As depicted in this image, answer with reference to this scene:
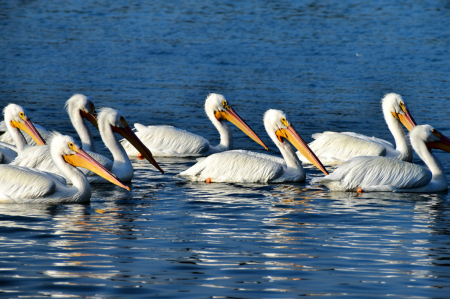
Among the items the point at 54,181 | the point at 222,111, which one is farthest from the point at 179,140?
the point at 54,181

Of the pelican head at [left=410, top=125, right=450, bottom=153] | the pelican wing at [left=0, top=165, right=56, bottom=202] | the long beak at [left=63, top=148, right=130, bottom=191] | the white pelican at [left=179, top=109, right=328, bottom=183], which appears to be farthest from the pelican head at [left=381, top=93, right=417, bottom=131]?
the pelican wing at [left=0, top=165, right=56, bottom=202]

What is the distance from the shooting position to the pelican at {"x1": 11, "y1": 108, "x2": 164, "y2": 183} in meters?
7.36

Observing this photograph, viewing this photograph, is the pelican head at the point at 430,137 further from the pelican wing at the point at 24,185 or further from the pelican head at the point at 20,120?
the pelican head at the point at 20,120

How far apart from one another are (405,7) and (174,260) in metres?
20.3

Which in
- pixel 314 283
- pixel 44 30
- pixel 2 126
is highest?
pixel 44 30

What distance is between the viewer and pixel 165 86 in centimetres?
1356

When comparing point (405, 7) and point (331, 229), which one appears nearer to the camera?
point (331, 229)

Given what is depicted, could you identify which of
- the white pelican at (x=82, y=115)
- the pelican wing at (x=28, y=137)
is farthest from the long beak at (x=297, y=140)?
the pelican wing at (x=28, y=137)

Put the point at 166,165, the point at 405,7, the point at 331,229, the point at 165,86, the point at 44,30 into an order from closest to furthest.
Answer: the point at 331,229 < the point at 166,165 < the point at 165,86 < the point at 44,30 < the point at 405,7

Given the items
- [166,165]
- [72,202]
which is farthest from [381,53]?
[72,202]

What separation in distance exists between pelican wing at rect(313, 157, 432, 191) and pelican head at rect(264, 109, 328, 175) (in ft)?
2.55

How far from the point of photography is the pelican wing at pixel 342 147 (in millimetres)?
8727

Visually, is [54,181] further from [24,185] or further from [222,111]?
[222,111]

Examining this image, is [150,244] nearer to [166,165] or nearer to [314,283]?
[314,283]
